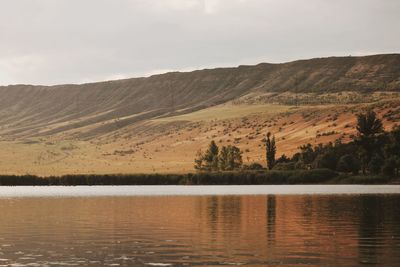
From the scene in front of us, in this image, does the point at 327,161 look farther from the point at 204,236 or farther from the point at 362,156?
the point at 204,236

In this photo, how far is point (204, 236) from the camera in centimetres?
4725

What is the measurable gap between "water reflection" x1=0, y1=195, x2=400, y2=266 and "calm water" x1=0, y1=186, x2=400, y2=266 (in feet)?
0.16

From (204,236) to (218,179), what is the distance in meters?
96.4

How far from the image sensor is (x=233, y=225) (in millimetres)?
54031

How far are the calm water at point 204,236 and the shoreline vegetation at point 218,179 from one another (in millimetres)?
64659

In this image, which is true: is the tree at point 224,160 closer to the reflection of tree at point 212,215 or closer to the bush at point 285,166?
the bush at point 285,166

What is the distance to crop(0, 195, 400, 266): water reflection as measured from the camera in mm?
37438

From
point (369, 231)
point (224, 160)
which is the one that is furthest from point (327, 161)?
point (369, 231)

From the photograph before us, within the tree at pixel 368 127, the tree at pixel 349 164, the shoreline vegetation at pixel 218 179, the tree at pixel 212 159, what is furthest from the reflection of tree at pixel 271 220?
the tree at pixel 212 159

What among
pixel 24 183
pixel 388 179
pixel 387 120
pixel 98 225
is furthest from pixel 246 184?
pixel 98 225

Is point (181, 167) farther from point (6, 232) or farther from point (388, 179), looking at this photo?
point (6, 232)

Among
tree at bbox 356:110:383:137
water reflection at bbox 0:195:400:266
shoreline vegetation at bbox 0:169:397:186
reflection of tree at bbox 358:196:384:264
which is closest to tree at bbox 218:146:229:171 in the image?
shoreline vegetation at bbox 0:169:397:186

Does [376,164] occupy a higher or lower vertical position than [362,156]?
lower

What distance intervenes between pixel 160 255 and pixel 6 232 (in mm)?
16192
